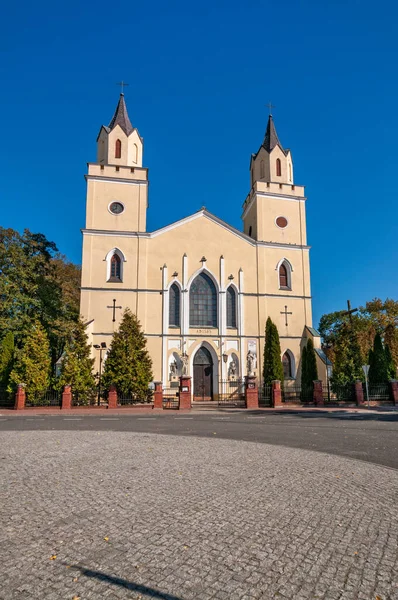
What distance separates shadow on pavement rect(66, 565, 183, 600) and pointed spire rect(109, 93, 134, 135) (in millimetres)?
32372

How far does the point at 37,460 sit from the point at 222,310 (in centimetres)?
2273

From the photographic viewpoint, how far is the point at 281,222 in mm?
33125

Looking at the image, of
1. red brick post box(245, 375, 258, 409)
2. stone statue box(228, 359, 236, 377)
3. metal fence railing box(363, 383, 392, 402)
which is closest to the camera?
red brick post box(245, 375, 258, 409)

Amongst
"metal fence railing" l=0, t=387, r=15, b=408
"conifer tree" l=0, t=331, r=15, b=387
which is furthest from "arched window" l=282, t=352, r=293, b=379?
"conifer tree" l=0, t=331, r=15, b=387

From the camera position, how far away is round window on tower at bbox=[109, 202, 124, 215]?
30.8 metres

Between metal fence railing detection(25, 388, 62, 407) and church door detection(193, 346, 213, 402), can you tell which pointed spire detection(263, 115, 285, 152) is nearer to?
church door detection(193, 346, 213, 402)

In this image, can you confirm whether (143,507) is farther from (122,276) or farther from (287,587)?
(122,276)

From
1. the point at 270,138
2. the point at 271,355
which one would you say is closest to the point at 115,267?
the point at 271,355

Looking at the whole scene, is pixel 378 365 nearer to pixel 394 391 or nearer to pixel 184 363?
pixel 394 391

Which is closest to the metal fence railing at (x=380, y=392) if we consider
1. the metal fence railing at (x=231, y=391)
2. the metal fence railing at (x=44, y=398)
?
the metal fence railing at (x=231, y=391)

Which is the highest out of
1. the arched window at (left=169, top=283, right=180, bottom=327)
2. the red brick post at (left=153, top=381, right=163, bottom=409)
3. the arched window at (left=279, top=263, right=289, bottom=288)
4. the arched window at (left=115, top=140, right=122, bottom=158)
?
the arched window at (left=115, top=140, right=122, bottom=158)

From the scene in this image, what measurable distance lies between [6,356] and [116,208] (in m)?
12.7

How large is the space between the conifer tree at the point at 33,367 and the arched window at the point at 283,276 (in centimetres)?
1713

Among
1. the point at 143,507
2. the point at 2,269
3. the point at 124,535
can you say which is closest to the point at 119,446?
the point at 143,507
